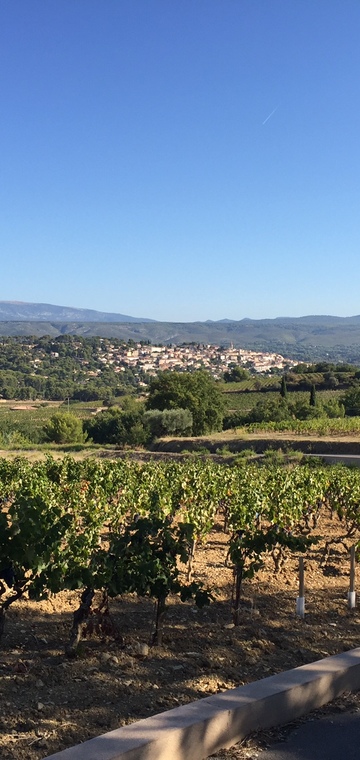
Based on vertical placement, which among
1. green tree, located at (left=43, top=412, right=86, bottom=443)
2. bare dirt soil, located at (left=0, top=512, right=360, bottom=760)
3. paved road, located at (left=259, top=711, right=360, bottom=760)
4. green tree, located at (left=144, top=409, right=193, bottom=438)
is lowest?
green tree, located at (left=43, top=412, right=86, bottom=443)

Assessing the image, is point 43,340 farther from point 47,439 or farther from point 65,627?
point 65,627

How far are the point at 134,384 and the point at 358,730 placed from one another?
5244 inches

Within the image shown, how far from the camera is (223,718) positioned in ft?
14.7

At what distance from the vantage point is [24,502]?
6.25 meters

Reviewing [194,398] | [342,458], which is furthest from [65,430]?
[342,458]

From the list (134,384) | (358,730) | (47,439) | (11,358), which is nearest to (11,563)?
(358,730)

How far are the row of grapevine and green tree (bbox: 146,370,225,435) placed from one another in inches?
1138

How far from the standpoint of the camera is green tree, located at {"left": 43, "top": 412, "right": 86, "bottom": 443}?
48.7 metres

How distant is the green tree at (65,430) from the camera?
1917 inches

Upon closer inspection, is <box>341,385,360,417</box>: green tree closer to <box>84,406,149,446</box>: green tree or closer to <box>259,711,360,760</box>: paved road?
<box>84,406,149,446</box>: green tree

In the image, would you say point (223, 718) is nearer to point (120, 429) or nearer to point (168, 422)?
point (168, 422)

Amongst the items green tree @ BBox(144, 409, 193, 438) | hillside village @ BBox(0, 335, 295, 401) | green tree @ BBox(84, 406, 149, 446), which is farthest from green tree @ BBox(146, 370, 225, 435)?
hillside village @ BBox(0, 335, 295, 401)

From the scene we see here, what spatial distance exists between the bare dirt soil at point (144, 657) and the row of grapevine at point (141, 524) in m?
0.29

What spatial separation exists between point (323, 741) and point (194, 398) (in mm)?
44048
